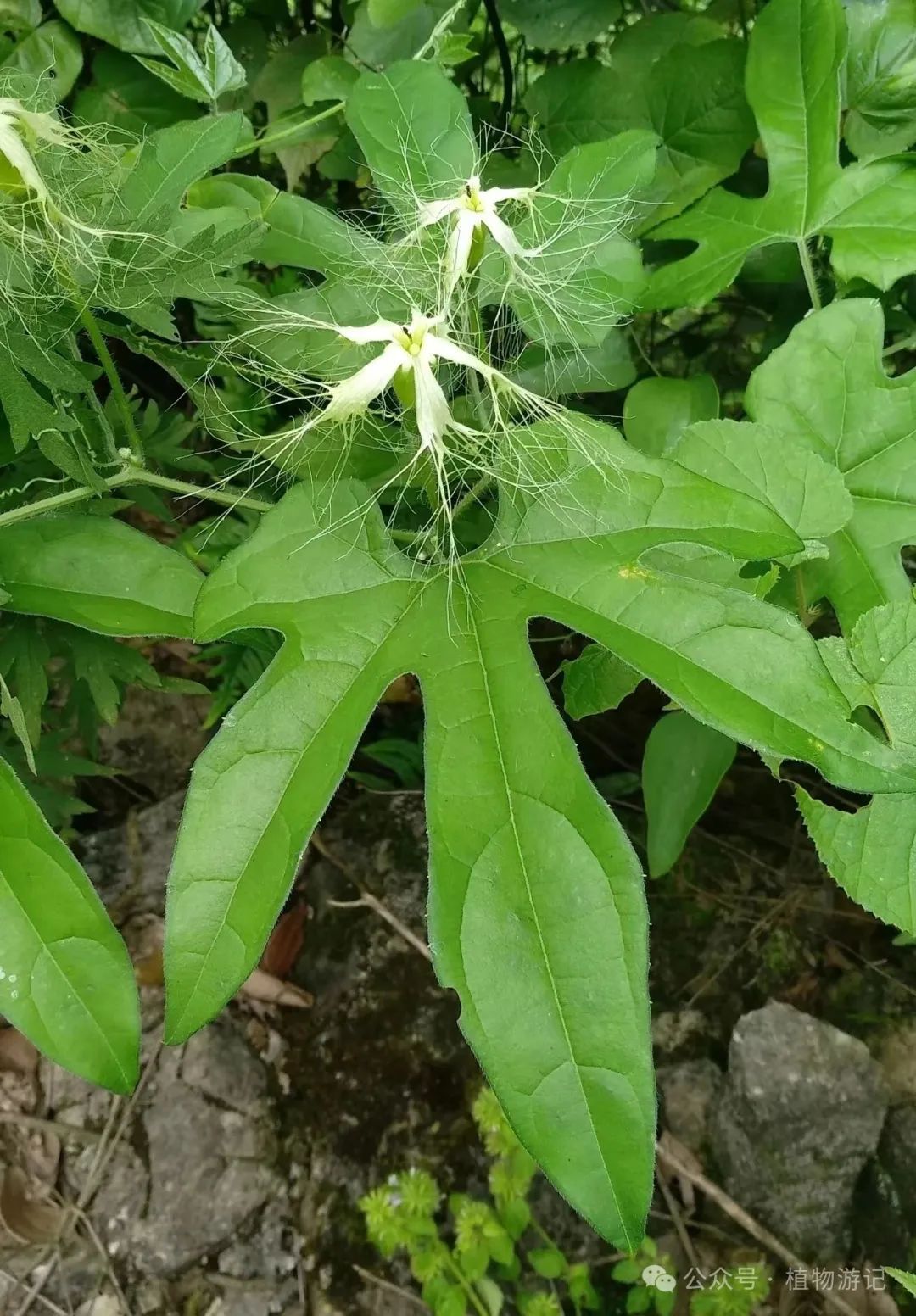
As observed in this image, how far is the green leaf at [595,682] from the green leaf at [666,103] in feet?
1.93

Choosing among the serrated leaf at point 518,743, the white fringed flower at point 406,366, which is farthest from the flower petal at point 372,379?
the serrated leaf at point 518,743

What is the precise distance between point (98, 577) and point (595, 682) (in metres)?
0.51

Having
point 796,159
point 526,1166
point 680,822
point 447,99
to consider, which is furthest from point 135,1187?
point 796,159

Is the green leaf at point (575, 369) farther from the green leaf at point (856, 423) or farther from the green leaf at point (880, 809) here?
the green leaf at point (880, 809)

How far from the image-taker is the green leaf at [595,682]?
38.6 inches

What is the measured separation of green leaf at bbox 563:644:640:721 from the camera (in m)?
0.98

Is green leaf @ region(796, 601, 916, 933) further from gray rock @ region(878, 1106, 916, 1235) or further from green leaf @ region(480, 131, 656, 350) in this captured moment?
gray rock @ region(878, 1106, 916, 1235)

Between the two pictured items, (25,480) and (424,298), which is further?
(25,480)

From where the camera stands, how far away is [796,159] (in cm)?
113

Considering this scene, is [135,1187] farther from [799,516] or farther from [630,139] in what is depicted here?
[630,139]

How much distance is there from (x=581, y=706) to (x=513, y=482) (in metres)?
0.27

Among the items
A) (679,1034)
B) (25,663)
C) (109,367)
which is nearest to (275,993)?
(679,1034)

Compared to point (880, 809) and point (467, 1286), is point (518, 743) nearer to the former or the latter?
point (880, 809)

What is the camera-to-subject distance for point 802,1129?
1523 mm
